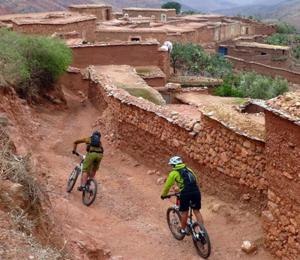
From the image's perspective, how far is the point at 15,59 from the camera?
49.1 ft

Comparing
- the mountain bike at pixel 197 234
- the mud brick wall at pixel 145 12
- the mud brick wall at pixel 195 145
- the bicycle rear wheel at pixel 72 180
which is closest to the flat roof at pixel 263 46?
the mud brick wall at pixel 145 12

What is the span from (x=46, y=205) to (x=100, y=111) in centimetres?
934

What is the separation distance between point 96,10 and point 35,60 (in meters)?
27.3

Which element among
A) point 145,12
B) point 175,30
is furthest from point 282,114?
point 145,12

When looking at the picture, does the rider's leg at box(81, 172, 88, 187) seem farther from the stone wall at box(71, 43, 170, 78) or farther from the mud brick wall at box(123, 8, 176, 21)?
the mud brick wall at box(123, 8, 176, 21)

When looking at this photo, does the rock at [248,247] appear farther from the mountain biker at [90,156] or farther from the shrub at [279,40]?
the shrub at [279,40]

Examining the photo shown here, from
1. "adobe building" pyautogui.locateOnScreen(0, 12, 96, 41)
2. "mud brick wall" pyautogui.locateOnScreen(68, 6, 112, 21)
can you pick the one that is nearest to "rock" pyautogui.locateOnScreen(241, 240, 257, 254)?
"adobe building" pyautogui.locateOnScreen(0, 12, 96, 41)

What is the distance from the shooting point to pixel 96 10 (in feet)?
142

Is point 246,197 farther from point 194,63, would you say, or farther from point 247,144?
point 194,63

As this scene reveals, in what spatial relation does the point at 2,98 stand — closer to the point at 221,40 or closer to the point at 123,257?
the point at 123,257

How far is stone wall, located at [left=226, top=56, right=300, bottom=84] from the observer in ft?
120

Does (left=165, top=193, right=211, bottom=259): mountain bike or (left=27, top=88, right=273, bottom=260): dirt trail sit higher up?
(left=165, top=193, right=211, bottom=259): mountain bike

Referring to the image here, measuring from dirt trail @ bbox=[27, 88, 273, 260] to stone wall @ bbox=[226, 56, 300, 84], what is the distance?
25394mm

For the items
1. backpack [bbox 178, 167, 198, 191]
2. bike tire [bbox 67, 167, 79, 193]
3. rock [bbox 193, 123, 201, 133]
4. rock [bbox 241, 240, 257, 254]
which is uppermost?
backpack [bbox 178, 167, 198, 191]
